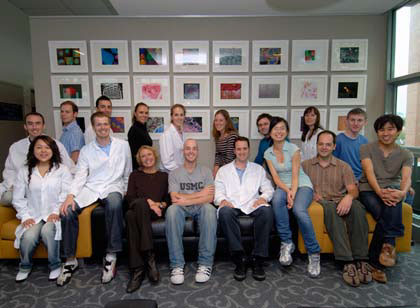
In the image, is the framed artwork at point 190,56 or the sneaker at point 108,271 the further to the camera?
the framed artwork at point 190,56

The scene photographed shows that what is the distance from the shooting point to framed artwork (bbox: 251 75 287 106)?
3.72 m

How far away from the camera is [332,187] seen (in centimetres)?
258

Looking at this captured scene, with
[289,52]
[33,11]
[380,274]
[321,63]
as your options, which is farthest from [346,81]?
[33,11]

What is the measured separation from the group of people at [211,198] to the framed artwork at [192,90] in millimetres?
1351

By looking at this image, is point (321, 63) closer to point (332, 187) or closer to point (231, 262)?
point (332, 187)

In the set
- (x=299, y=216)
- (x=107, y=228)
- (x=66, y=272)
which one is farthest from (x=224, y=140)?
(x=66, y=272)

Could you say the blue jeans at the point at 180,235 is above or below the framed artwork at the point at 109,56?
below

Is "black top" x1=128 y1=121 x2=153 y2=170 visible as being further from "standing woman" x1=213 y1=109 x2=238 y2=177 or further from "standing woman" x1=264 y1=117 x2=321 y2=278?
"standing woman" x1=264 y1=117 x2=321 y2=278

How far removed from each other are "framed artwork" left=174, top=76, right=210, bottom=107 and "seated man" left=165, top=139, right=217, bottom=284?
1.35 metres

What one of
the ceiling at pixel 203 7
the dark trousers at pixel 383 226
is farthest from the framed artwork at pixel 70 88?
the dark trousers at pixel 383 226

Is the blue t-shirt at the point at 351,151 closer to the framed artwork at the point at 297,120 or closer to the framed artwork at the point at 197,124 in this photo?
the framed artwork at the point at 297,120

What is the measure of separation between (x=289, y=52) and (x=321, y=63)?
1.70ft

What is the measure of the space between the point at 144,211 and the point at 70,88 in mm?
2563

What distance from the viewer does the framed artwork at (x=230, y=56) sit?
11.9 feet
